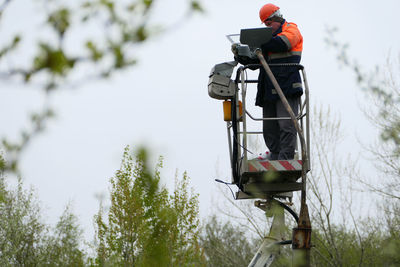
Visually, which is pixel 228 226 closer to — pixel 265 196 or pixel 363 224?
pixel 363 224

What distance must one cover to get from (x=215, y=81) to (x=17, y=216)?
710 inches

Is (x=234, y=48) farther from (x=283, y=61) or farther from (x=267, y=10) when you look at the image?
(x=267, y=10)

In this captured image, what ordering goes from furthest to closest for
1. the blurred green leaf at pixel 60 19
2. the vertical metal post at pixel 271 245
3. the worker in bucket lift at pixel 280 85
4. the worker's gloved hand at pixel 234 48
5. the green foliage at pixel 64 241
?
the green foliage at pixel 64 241, the worker in bucket lift at pixel 280 85, the worker's gloved hand at pixel 234 48, the vertical metal post at pixel 271 245, the blurred green leaf at pixel 60 19

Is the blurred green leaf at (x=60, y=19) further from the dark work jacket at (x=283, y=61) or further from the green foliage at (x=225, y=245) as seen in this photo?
the green foliage at (x=225, y=245)

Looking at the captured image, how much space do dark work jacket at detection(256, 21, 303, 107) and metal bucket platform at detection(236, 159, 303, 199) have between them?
78 cm

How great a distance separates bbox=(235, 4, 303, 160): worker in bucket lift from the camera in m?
5.81

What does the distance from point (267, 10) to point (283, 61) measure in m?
0.62

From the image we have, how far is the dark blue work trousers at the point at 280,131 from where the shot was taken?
5.77 meters

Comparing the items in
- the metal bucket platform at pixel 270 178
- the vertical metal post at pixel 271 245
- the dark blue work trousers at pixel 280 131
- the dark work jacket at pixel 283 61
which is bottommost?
the vertical metal post at pixel 271 245

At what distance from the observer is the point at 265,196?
5.73 metres

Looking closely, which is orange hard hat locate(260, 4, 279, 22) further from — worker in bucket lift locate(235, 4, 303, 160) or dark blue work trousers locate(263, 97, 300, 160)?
dark blue work trousers locate(263, 97, 300, 160)

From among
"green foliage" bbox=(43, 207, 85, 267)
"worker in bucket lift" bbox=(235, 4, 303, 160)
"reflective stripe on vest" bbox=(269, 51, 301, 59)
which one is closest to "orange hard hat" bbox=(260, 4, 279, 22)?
"worker in bucket lift" bbox=(235, 4, 303, 160)

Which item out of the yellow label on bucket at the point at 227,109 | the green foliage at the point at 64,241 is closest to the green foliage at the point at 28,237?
the green foliage at the point at 64,241

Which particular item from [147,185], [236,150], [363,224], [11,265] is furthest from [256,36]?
[11,265]
